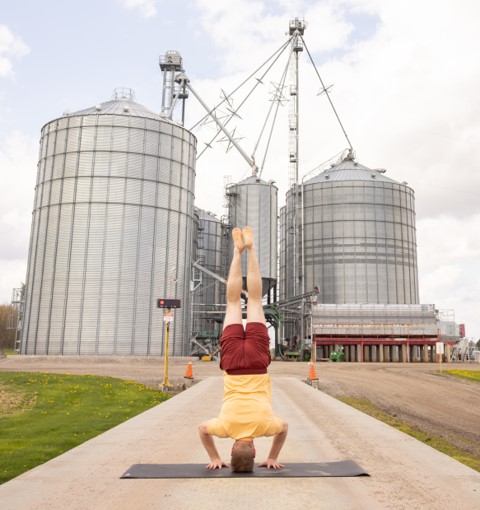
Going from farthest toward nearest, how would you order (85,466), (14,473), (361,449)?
(361,449) → (14,473) → (85,466)

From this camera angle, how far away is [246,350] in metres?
5.70

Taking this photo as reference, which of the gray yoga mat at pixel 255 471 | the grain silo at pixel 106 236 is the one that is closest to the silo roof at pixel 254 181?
the grain silo at pixel 106 236

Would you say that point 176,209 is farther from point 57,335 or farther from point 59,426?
point 59,426

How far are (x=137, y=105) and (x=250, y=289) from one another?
2086 inches

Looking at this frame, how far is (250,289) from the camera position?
5.91 meters

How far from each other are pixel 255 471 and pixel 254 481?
40cm

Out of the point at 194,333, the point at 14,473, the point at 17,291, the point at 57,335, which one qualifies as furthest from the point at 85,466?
the point at 17,291

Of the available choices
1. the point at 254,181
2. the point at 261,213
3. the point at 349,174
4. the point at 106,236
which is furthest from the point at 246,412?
the point at 349,174

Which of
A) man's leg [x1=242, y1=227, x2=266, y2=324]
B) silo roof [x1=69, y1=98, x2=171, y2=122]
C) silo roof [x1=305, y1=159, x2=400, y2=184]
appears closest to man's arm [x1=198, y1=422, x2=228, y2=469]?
man's leg [x1=242, y1=227, x2=266, y2=324]

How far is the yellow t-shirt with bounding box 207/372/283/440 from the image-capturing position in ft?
18.4

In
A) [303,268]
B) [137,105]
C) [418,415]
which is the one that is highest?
[137,105]

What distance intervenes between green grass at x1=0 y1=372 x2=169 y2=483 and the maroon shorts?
348 centimetres

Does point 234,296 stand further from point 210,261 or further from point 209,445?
point 210,261

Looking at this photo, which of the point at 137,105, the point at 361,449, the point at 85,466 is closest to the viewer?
the point at 85,466
